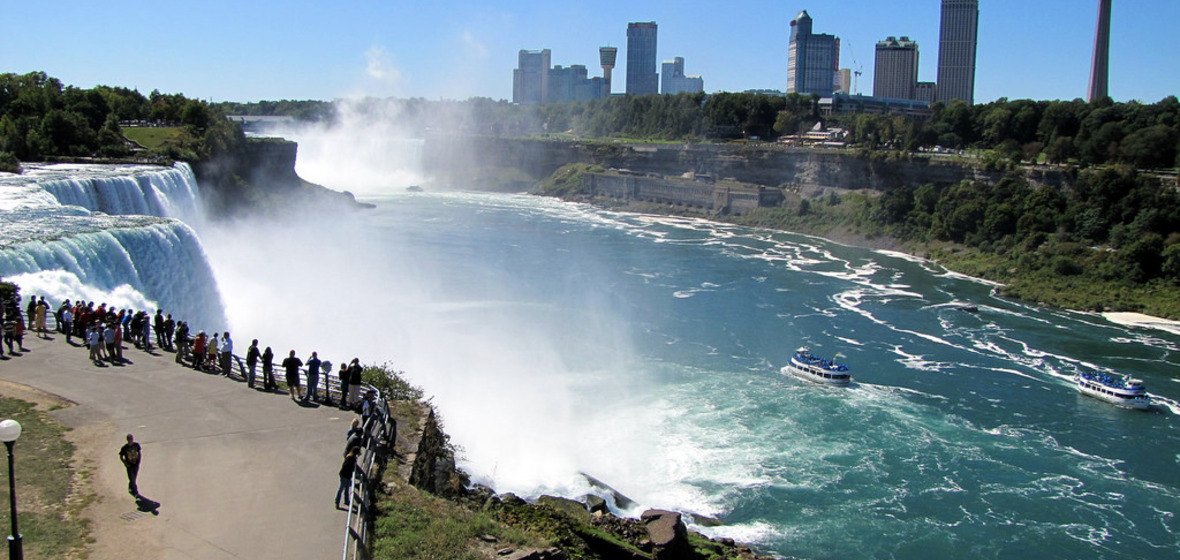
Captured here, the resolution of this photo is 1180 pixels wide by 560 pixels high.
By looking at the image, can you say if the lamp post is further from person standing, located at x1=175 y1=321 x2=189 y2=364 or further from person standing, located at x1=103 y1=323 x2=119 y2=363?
person standing, located at x1=175 y1=321 x2=189 y2=364

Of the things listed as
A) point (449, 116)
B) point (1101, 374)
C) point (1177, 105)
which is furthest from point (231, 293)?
point (449, 116)

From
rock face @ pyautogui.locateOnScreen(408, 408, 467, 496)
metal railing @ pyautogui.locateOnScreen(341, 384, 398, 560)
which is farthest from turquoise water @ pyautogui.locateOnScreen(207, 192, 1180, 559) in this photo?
metal railing @ pyautogui.locateOnScreen(341, 384, 398, 560)

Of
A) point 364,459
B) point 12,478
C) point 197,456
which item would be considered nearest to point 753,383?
point 364,459

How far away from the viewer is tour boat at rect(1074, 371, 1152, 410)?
90.1 feet

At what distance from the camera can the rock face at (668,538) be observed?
1482 cm

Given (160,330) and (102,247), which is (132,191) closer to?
(102,247)

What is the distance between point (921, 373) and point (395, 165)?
87158 millimetres

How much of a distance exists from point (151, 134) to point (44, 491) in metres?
48.5

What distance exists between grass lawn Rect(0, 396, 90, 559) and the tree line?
27.4 m

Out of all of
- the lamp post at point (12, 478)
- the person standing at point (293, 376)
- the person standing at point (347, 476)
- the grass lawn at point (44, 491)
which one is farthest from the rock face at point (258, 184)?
the lamp post at point (12, 478)

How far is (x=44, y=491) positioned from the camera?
32.9ft

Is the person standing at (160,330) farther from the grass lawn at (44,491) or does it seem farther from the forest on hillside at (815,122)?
the forest on hillside at (815,122)

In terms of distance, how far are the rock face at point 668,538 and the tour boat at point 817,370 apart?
13.8m

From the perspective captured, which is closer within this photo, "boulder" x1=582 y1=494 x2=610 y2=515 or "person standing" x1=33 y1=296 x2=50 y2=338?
"person standing" x1=33 y1=296 x2=50 y2=338
